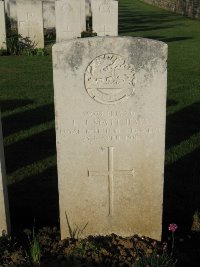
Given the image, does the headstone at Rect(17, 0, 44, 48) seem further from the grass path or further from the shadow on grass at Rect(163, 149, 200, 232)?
the shadow on grass at Rect(163, 149, 200, 232)

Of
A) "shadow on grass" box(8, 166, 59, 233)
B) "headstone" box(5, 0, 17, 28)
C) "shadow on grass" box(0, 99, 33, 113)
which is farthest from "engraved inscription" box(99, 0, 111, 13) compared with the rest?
"shadow on grass" box(8, 166, 59, 233)

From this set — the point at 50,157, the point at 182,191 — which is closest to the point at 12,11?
the point at 50,157

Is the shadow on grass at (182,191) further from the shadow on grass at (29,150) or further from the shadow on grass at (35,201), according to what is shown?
the shadow on grass at (29,150)

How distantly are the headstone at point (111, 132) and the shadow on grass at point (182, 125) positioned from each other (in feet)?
8.06

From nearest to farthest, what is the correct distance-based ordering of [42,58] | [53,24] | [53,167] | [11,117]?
[53,167] < [11,117] < [42,58] < [53,24]

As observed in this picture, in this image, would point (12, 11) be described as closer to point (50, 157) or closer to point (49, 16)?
point (49, 16)

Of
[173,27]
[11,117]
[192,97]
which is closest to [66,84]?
[11,117]

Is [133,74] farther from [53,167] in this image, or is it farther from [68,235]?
[53,167]

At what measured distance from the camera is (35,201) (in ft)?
15.1

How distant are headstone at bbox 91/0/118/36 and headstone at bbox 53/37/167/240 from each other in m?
10.4

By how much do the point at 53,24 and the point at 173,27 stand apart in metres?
6.36

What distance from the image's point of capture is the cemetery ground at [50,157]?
3.90 m

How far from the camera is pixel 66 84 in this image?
10.9ft

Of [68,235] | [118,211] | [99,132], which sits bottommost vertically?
[68,235]
